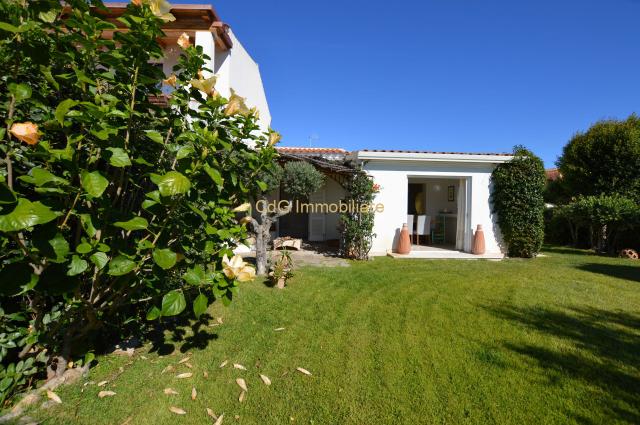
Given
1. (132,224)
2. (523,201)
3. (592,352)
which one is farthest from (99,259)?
(523,201)

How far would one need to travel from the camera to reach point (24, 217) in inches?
51.6

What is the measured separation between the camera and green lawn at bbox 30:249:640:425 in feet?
8.02

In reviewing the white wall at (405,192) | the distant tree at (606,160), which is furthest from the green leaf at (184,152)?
the distant tree at (606,160)

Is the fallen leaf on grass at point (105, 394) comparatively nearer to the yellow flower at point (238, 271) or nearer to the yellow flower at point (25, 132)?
the yellow flower at point (238, 271)

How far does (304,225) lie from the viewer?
12.7m

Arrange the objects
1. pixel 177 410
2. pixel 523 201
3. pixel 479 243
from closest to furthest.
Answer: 1. pixel 177 410
2. pixel 523 201
3. pixel 479 243

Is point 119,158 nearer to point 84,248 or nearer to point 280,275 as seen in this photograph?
point 84,248

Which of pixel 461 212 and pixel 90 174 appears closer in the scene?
pixel 90 174

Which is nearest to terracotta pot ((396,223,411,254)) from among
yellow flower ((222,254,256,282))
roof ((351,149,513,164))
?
roof ((351,149,513,164))

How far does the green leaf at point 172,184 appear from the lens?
1.60m

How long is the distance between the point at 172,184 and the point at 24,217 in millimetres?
606

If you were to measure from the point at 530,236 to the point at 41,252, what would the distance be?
37.4 feet

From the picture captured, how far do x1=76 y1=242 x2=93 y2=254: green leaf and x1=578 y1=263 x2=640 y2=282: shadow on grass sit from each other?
10.00 m

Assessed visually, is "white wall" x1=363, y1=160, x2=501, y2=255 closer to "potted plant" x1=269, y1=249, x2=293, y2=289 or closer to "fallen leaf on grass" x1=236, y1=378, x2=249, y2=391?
"potted plant" x1=269, y1=249, x2=293, y2=289
